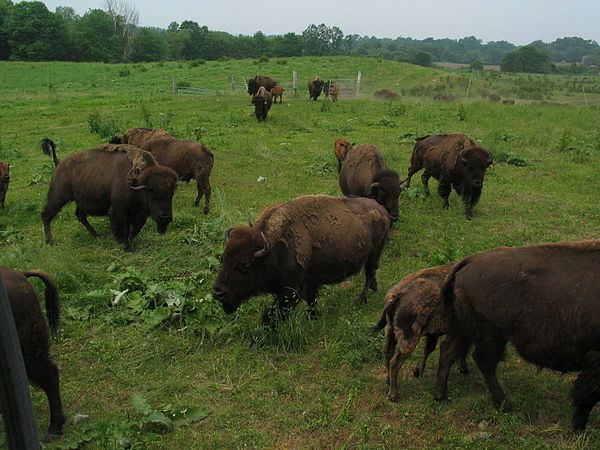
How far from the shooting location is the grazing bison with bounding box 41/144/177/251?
875 cm

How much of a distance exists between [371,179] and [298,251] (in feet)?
13.5

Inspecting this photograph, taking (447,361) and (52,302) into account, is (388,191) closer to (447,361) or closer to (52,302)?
(447,361)

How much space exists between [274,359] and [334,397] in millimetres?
954

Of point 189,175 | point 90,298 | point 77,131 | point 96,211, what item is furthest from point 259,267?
point 77,131

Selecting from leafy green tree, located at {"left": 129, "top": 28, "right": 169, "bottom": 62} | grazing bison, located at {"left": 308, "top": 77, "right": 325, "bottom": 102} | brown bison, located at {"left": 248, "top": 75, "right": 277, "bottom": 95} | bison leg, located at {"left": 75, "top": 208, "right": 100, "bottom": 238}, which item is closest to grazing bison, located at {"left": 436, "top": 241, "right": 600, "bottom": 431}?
bison leg, located at {"left": 75, "top": 208, "right": 100, "bottom": 238}

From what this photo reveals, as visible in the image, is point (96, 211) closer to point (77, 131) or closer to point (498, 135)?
point (77, 131)

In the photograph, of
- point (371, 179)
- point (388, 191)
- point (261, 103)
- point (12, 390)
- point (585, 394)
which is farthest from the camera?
point (261, 103)

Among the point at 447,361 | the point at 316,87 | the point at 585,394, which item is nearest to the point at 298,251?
the point at 447,361

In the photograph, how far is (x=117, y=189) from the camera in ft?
29.4

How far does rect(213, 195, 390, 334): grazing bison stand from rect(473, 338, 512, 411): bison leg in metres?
2.23

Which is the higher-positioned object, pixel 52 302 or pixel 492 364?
pixel 52 302

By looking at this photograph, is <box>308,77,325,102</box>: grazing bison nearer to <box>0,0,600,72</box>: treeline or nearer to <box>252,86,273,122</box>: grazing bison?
<box>252,86,273,122</box>: grazing bison

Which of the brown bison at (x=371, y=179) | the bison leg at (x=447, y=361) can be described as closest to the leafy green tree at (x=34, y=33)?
the brown bison at (x=371, y=179)

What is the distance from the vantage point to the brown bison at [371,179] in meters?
9.12
